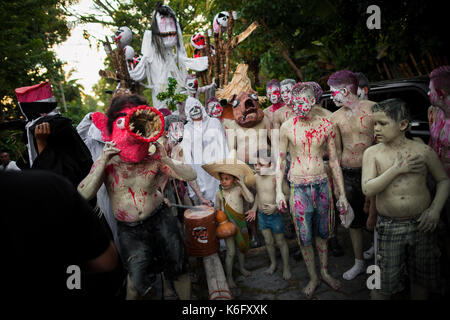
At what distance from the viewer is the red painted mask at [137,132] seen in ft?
7.11

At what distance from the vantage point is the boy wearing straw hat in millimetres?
3277

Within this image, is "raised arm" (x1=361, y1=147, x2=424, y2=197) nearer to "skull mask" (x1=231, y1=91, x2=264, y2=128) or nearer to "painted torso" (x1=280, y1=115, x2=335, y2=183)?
"painted torso" (x1=280, y1=115, x2=335, y2=183)

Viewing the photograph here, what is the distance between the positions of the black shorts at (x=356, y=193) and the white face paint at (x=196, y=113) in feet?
7.20

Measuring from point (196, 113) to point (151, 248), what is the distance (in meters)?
Result: 2.31

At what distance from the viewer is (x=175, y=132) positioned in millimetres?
3961

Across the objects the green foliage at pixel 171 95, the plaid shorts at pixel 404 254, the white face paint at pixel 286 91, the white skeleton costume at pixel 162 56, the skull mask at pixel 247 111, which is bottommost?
the plaid shorts at pixel 404 254

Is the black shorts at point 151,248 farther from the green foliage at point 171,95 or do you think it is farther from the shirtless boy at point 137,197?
the green foliage at point 171,95

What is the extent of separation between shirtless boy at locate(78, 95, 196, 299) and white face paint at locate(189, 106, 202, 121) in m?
1.78

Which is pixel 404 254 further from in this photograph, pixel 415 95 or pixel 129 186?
pixel 415 95

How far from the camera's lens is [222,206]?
3.46 meters

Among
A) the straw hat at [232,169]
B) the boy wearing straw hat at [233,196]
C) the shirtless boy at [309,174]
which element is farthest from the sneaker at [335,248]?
the straw hat at [232,169]

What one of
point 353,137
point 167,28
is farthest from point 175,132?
point 167,28

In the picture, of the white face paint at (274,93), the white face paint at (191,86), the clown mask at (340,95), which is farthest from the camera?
the white face paint at (191,86)

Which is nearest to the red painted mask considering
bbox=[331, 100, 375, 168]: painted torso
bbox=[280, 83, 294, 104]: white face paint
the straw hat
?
the straw hat
